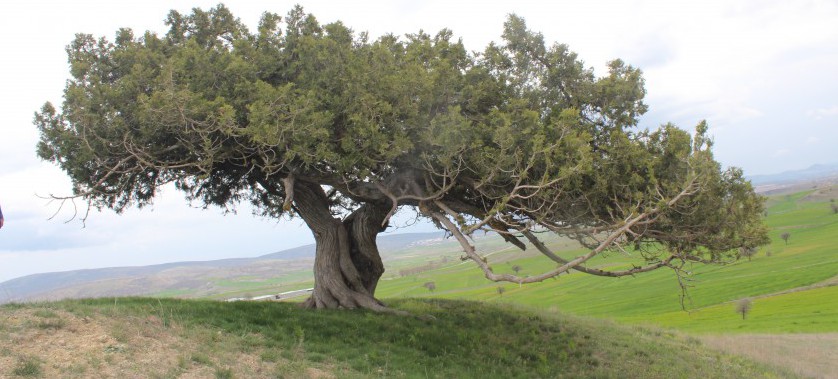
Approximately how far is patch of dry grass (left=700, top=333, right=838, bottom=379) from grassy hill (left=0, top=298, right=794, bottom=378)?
2571mm

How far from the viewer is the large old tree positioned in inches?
533

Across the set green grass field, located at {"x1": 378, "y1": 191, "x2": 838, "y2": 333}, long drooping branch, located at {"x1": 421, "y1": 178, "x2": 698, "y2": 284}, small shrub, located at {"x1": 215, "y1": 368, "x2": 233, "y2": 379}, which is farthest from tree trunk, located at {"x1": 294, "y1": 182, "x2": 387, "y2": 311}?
green grass field, located at {"x1": 378, "y1": 191, "x2": 838, "y2": 333}

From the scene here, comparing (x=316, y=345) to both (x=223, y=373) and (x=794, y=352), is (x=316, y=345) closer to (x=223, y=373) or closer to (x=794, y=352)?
(x=223, y=373)

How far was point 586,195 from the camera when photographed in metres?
14.5

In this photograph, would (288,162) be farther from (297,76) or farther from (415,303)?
(415,303)

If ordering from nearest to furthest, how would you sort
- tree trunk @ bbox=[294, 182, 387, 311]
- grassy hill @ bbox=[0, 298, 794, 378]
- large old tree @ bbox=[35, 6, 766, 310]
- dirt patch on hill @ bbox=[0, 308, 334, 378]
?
1. dirt patch on hill @ bbox=[0, 308, 334, 378]
2. grassy hill @ bbox=[0, 298, 794, 378]
3. large old tree @ bbox=[35, 6, 766, 310]
4. tree trunk @ bbox=[294, 182, 387, 311]

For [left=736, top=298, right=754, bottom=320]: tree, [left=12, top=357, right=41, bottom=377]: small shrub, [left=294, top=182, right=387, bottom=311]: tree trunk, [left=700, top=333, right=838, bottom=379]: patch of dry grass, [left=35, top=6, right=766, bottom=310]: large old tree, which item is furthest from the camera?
[left=736, top=298, right=754, bottom=320]: tree

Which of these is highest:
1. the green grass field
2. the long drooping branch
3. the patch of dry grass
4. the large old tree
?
the large old tree

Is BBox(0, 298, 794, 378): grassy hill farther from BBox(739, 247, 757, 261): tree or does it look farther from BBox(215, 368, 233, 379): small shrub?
BBox(739, 247, 757, 261): tree

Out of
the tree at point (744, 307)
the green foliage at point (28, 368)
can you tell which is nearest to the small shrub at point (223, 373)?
the green foliage at point (28, 368)

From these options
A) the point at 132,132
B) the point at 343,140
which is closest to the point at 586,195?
the point at 343,140

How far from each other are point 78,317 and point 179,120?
536 centimetres

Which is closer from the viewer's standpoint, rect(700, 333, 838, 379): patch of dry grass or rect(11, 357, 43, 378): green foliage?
rect(11, 357, 43, 378): green foliage

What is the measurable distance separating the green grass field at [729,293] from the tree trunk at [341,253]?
46.4 feet
